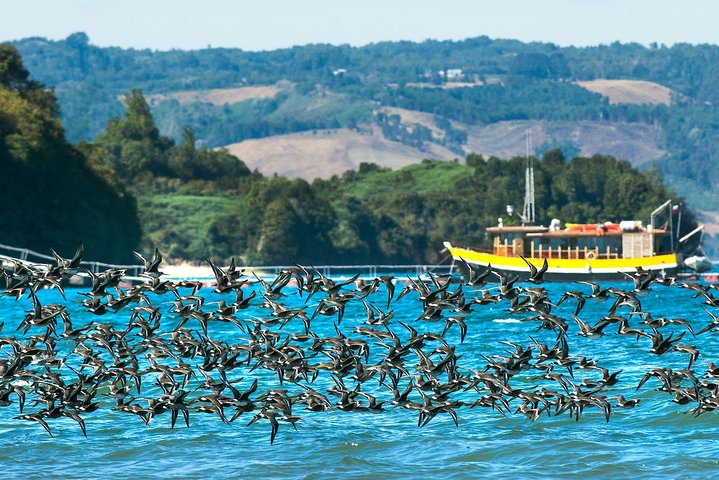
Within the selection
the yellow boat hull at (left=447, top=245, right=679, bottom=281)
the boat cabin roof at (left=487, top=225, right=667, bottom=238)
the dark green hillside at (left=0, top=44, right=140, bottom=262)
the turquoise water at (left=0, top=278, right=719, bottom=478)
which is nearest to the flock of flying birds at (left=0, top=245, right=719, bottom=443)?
the turquoise water at (left=0, top=278, right=719, bottom=478)

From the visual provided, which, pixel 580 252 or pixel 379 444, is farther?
pixel 580 252

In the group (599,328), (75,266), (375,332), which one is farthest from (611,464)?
(75,266)

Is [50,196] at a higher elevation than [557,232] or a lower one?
higher

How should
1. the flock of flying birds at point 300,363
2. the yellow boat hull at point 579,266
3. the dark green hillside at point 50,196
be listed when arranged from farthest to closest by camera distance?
1. the dark green hillside at point 50,196
2. the yellow boat hull at point 579,266
3. the flock of flying birds at point 300,363

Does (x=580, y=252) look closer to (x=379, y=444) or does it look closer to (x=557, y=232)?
(x=557, y=232)

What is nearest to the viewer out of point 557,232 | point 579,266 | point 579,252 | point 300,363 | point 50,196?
point 300,363

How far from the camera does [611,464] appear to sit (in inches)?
1428

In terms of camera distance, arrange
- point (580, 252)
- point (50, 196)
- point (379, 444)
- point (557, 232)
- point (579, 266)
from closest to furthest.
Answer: point (379, 444), point (579, 266), point (557, 232), point (580, 252), point (50, 196)

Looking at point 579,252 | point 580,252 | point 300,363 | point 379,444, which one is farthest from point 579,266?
point 300,363

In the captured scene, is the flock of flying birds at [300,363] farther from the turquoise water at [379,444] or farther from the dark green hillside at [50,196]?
the dark green hillside at [50,196]

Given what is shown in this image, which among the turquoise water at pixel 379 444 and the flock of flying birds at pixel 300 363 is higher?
the flock of flying birds at pixel 300 363

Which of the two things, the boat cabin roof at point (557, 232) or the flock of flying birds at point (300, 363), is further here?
the boat cabin roof at point (557, 232)

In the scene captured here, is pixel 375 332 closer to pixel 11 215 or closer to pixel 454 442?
pixel 454 442

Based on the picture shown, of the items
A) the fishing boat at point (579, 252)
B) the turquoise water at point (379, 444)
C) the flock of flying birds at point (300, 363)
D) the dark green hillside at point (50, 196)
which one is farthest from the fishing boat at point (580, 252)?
the flock of flying birds at point (300, 363)
